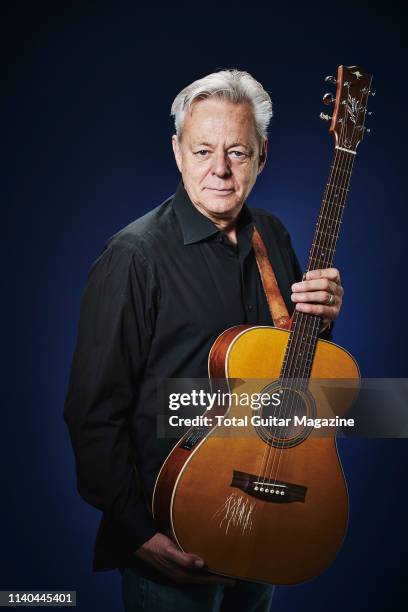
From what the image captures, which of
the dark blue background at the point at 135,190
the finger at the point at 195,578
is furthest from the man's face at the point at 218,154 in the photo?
the finger at the point at 195,578

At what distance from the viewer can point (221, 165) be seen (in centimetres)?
191

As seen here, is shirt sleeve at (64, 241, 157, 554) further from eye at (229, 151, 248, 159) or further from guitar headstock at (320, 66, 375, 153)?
guitar headstock at (320, 66, 375, 153)

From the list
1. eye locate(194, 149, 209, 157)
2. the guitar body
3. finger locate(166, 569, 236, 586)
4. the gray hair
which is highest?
the gray hair

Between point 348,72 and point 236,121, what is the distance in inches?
14.0

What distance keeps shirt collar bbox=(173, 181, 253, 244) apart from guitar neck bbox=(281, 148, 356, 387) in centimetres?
30

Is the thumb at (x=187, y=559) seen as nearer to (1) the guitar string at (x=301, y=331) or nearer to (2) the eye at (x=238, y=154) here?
(1) the guitar string at (x=301, y=331)

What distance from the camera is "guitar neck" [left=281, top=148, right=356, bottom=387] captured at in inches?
74.1

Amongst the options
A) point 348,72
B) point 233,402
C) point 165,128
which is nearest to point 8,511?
point 233,402

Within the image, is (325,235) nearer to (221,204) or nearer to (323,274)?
(323,274)

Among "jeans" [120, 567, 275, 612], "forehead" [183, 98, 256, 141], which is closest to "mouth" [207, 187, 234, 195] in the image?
"forehead" [183, 98, 256, 141]

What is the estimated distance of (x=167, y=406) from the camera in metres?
1.92

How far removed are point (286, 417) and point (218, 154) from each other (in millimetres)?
766

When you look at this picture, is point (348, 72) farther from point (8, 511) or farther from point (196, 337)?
point (8, 511)

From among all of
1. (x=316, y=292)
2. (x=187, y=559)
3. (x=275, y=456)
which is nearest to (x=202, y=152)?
(x=316, y=292)
